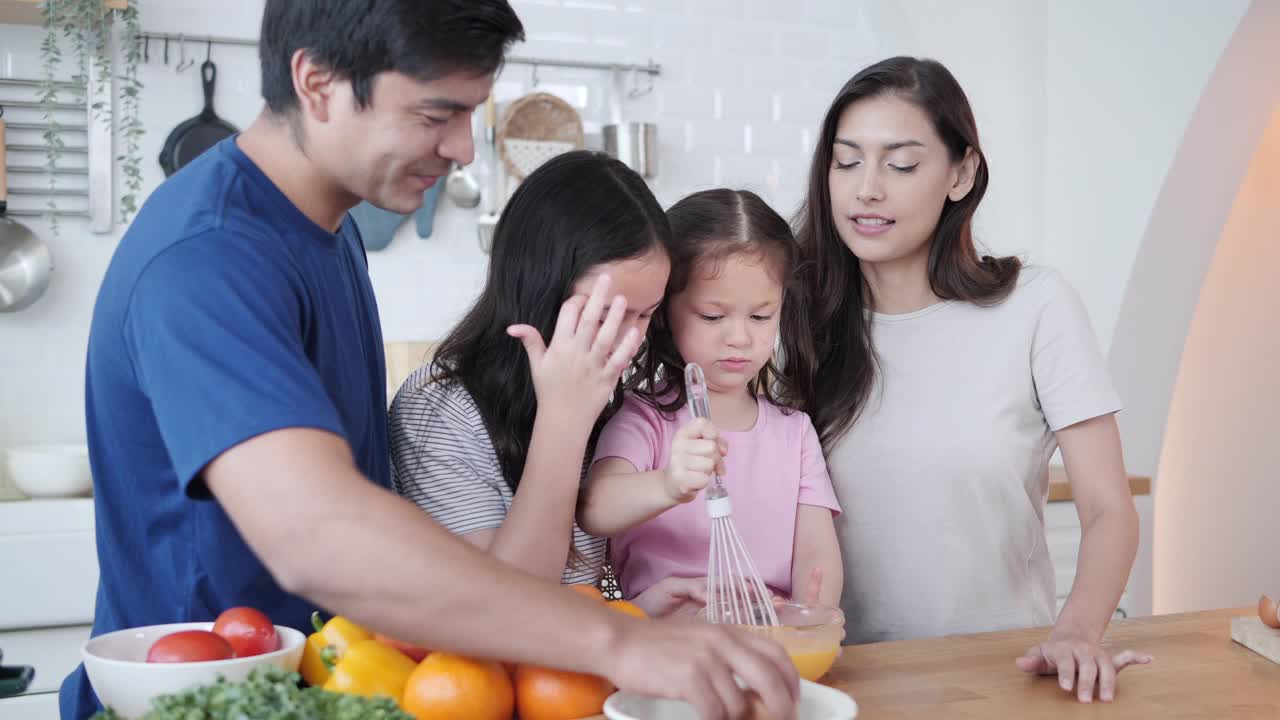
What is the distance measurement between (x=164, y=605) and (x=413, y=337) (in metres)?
2.14

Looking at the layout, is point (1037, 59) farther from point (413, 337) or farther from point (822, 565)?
point (822, 565)

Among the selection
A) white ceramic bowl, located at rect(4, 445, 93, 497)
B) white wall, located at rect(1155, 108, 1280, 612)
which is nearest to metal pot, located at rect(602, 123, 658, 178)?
white ceramic bowl, located at rect(4, 445, 93, 497)

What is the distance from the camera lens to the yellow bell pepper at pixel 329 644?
0.91 metres

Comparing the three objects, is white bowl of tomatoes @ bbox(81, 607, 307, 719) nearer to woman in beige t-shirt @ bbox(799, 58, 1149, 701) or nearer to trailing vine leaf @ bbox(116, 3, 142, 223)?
woman in beige t-shirt @ bbox(799, 58, 1149, 701)

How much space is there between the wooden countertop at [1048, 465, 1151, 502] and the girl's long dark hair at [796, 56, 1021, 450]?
130 centimetres

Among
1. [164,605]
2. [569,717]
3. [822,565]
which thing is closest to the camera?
[569,717]

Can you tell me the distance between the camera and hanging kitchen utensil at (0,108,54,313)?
9.11 ft

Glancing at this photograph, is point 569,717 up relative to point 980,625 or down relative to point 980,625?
up

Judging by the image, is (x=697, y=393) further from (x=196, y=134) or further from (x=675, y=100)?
(x=675, y=100)

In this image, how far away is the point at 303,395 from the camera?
2.71 feet

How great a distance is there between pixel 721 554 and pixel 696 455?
13 cm

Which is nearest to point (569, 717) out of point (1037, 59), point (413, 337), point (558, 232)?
point (558, 232)

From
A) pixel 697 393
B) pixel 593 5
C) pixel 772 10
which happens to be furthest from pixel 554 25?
pixel 697 393

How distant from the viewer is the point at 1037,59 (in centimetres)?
356
